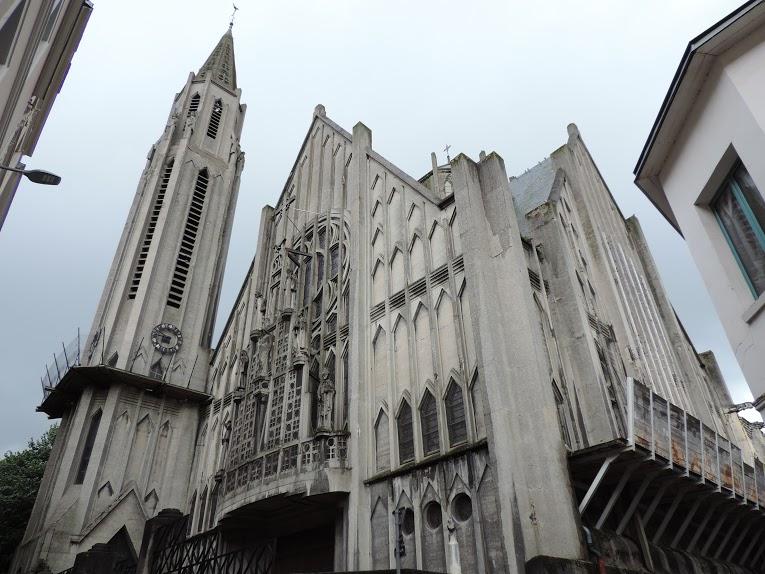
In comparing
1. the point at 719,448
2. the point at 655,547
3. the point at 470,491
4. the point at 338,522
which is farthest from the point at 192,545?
the point at 719,448

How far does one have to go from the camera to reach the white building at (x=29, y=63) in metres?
8.70

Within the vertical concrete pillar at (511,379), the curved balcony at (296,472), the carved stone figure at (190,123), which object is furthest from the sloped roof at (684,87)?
the carved stone figure at (190,123)

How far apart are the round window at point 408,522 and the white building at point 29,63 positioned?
12292 mm

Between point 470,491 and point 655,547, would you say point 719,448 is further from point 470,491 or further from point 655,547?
point 470,491

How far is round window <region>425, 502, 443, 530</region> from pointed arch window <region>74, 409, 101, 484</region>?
1854 centimetres

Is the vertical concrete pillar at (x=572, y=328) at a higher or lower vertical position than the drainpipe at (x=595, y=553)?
higher

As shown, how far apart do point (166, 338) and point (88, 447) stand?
261 inches

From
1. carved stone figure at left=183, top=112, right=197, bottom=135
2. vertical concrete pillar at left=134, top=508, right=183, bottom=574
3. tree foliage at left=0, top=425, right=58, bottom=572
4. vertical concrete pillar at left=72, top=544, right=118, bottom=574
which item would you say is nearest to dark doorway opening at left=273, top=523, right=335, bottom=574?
vertical concrete pillar at left=134, top=508, right=183, bottom=574

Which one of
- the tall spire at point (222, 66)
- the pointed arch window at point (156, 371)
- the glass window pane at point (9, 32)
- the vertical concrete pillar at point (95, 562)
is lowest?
the vertical concrete pillar at point (95, 562)

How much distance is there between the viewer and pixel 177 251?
111 ft

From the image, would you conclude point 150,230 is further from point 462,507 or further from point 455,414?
point 462,507

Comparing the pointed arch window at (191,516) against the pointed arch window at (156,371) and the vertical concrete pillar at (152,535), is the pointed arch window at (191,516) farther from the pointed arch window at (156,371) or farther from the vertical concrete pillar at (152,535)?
the pointed arch window at (156,371)

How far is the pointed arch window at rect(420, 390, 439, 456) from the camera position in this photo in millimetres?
15617

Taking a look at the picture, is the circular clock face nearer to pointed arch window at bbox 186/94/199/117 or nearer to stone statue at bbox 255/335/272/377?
stone statue at bbox 255/335/272/377
